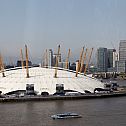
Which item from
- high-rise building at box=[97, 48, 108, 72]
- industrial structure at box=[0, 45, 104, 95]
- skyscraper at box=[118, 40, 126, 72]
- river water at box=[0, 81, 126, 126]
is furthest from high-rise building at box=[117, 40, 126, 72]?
river water at box=[0, 81, 126, 126]

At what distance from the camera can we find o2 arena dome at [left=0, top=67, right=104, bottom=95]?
1209 inches

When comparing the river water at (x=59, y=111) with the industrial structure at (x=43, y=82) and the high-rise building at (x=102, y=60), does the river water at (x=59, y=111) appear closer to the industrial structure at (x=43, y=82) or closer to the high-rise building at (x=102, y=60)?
the industrial structure at (x=43, y=82)

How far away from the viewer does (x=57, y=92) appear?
3016 centimetres

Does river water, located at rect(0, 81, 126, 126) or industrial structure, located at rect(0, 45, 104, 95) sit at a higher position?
industrial structure, located at rect(0, 45, 104, 95)

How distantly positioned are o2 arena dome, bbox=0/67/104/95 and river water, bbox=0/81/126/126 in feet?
10.2

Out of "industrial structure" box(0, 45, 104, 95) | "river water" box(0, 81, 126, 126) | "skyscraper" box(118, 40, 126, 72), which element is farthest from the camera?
"skyscraper" box(118, 40, 126, 72)

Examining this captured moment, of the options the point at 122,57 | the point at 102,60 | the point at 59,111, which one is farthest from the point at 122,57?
the point at 59,111

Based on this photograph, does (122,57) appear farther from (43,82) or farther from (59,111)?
(59,111)

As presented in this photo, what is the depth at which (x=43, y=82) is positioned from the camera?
31562 mm

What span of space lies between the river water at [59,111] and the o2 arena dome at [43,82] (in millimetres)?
3123

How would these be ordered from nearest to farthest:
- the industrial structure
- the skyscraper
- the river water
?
the river water < the industrial structure < the skyscraper

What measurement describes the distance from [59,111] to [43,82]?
9.22 metres

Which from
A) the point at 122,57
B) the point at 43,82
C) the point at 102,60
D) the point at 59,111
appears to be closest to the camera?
the point at 59,111

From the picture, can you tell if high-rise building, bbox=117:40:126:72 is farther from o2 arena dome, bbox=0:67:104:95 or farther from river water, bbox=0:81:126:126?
river water, bbox=0:81:126:126
